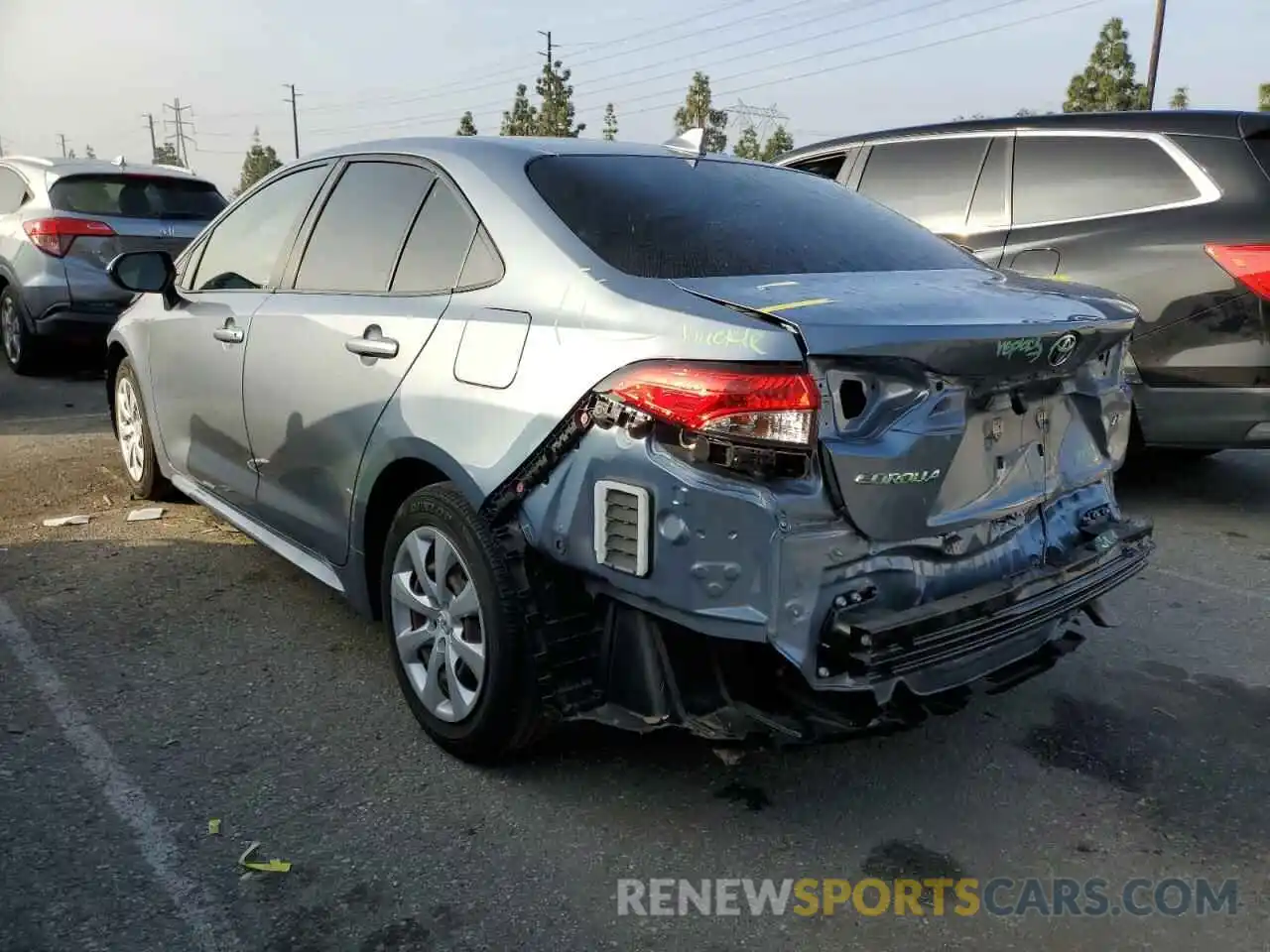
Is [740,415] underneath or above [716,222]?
underneath

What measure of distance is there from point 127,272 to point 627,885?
3.24 metres

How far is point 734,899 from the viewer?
2.46 metres

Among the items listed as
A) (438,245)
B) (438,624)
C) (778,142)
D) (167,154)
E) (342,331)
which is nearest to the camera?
Result: (438,624)

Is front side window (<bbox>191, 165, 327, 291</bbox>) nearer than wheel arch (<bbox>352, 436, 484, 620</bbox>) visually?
No

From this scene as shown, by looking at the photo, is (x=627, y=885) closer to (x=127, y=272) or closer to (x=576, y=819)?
(x=576, y=819)

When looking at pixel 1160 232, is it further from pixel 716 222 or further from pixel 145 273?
pixel 145 273

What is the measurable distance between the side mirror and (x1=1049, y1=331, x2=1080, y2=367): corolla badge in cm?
340

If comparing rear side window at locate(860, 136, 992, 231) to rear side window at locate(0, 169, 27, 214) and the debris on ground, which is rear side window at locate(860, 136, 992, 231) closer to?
the debris on ground

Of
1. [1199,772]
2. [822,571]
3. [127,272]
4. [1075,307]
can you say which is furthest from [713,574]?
[127,272]

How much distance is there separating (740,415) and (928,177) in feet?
15.1

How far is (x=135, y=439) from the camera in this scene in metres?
5.35

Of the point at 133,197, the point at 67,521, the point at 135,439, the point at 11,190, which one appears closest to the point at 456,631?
the point at 67,521

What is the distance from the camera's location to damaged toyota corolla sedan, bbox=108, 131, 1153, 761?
2332 mm

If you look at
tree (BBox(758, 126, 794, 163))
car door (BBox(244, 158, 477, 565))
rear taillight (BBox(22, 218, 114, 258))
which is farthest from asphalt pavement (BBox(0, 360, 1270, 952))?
tree (BBox(758, 126, 794, 163))
